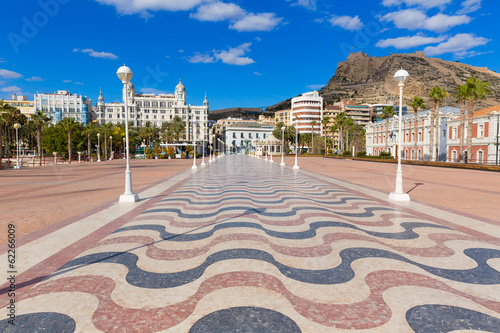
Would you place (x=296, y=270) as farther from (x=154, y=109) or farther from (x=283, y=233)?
(x=154, y=109)

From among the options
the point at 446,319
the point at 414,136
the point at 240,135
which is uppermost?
the point at 240,135

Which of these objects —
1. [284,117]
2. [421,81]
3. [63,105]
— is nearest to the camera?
[63,105]

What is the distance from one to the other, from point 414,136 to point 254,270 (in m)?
61.4

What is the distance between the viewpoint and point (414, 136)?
5525 cm

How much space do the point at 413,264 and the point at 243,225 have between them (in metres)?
3.27

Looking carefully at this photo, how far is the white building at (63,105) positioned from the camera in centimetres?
12525

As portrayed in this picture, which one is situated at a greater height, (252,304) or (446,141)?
(446,141)

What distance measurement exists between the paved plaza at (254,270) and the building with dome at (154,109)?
374 ft

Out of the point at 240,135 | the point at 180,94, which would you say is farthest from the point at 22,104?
the point at 240,135

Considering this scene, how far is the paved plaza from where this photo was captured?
275cm

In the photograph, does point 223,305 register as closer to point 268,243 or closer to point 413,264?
point 268,243

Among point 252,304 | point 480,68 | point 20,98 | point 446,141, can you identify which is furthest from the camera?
point 480,68

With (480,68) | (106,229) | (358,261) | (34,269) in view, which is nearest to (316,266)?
(358,261)

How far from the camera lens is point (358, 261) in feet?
13.8
